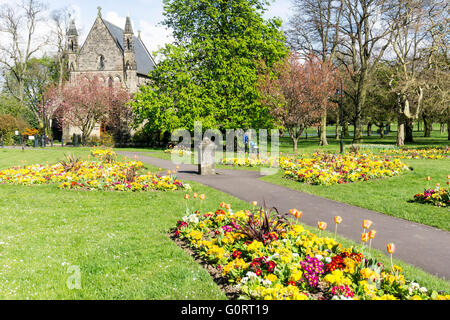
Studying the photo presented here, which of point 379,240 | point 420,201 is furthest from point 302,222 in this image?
point 420,201

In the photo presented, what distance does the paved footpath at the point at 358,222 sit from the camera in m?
5.59

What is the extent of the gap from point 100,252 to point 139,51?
49.4m

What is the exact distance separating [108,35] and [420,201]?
4416 cm

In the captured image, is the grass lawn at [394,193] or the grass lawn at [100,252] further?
the grass lawn at [394,193]

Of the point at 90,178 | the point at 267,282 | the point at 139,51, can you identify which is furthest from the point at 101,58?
the point at 267,282

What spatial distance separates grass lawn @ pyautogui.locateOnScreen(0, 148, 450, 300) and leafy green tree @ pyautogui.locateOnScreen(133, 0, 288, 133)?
17.3 meters

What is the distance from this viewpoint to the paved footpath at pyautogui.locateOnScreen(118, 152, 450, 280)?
5.59 meters

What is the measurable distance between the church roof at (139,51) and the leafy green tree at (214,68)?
18620mm

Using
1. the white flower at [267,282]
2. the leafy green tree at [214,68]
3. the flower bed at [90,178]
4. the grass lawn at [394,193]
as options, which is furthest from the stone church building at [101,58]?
the white flower at [267,282]

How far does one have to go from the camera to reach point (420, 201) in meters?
9.09

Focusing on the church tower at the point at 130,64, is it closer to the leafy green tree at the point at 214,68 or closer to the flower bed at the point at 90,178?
the leafy green tree at the point at 214,68

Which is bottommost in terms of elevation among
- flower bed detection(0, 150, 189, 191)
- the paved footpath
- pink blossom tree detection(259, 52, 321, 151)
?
the paved footpath

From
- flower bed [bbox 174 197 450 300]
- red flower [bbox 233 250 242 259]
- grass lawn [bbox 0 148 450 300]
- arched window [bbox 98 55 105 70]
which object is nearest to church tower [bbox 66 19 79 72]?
arched window [bbox 98 55 105 70]

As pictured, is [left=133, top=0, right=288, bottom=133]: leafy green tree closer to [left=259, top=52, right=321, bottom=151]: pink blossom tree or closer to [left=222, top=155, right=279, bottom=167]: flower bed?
[left=259, top=52, right=321, bottom=151]: pink blossom tree
